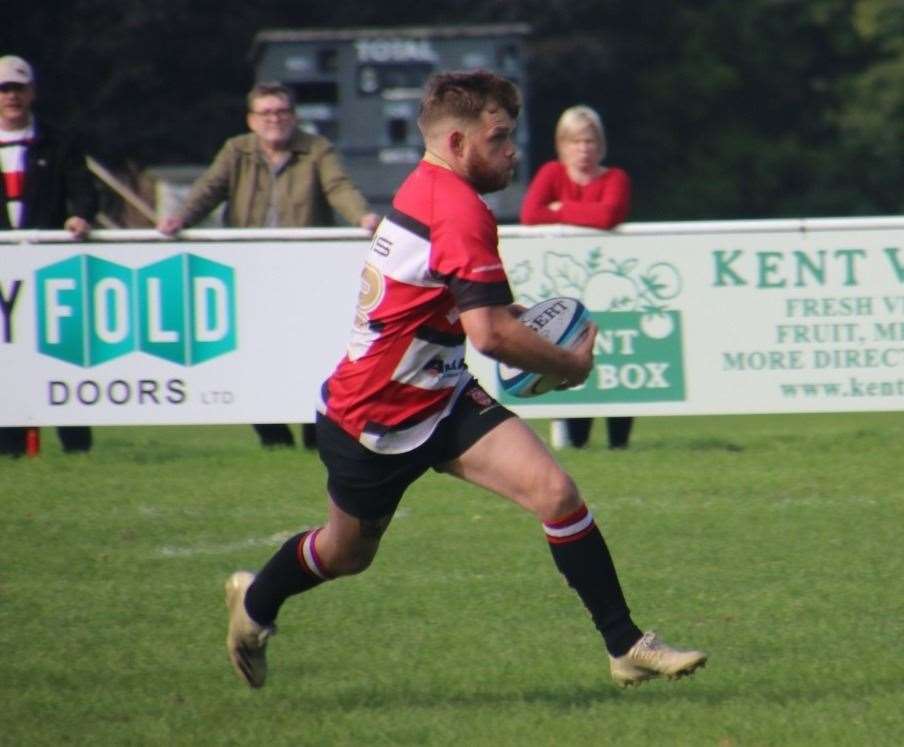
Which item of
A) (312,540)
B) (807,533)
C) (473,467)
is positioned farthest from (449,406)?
(807,533)

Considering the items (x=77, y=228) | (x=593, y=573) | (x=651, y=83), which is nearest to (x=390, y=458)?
(x=593, y=573)

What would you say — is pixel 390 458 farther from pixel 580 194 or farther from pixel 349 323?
pixel 580 194

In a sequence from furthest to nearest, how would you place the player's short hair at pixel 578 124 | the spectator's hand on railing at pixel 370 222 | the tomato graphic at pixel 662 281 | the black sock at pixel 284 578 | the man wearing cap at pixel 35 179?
the player's short hair at pixel 578 124 < the man wearing cap at pixel 35 179 < the tomato graphic at pixel 662 281 < the spectator's hand on railing at pixel 370 222 < the black sock at pixel 284 578

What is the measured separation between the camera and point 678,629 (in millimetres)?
7246

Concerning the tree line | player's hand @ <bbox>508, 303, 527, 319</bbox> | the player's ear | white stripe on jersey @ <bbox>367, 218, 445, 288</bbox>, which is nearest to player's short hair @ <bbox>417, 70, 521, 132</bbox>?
the player's ear

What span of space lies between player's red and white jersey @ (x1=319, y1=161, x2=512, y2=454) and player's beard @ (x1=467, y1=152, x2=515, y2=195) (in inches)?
1.5

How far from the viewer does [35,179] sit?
1179 centimetres

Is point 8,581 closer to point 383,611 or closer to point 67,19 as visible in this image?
point 383,611

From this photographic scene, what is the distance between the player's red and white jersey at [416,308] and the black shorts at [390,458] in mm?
31

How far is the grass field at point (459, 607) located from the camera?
6.09m

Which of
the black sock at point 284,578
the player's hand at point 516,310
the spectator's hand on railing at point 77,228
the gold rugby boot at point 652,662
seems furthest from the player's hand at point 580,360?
the spectator's hand on railing at point 77,228

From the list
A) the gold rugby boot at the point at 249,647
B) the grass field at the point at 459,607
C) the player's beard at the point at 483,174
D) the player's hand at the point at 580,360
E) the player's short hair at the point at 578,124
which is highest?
the player's beard at the point at 483,174

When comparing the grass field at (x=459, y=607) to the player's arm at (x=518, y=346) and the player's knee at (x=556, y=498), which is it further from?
the player's arm at (x=518, y=346)

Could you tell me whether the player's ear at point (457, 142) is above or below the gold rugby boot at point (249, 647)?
above
